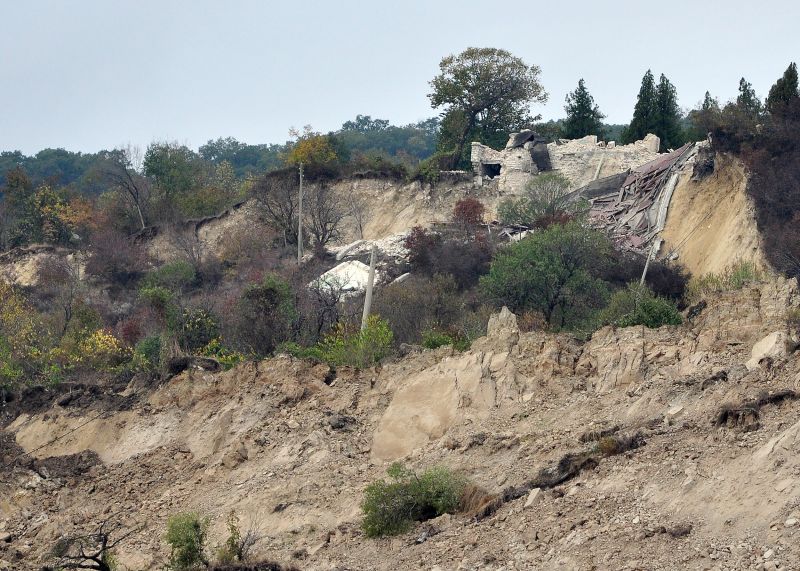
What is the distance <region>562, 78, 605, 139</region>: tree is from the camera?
5134cm

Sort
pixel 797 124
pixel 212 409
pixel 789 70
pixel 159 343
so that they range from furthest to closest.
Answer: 1. pixel 789 70
2. pixel 797 124
3. pixel 159 343
4. pixel 212 409

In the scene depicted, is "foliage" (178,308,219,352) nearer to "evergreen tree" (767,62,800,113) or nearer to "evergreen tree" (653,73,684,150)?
Answer: "evergreen tree" (767,62,800,113)

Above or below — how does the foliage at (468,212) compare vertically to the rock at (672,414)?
above

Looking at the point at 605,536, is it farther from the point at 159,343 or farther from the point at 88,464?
the point at 159,343

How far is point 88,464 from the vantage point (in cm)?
2661

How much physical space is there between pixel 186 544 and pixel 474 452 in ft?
13.8

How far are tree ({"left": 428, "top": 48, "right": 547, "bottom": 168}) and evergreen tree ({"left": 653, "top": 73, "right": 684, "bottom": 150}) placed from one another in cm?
454

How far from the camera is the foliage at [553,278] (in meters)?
32.4

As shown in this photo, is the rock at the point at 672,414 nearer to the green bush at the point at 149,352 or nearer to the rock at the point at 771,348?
the rock at the point at 771,348

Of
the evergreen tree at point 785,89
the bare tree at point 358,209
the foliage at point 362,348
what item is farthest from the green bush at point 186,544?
the bare tree at point 358,209

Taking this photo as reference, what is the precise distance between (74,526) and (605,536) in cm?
1086

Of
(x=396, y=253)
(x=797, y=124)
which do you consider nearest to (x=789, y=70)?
(x=797, y=124)

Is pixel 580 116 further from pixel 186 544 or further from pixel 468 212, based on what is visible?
pixel 186 544

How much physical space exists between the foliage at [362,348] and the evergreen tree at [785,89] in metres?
14.6
